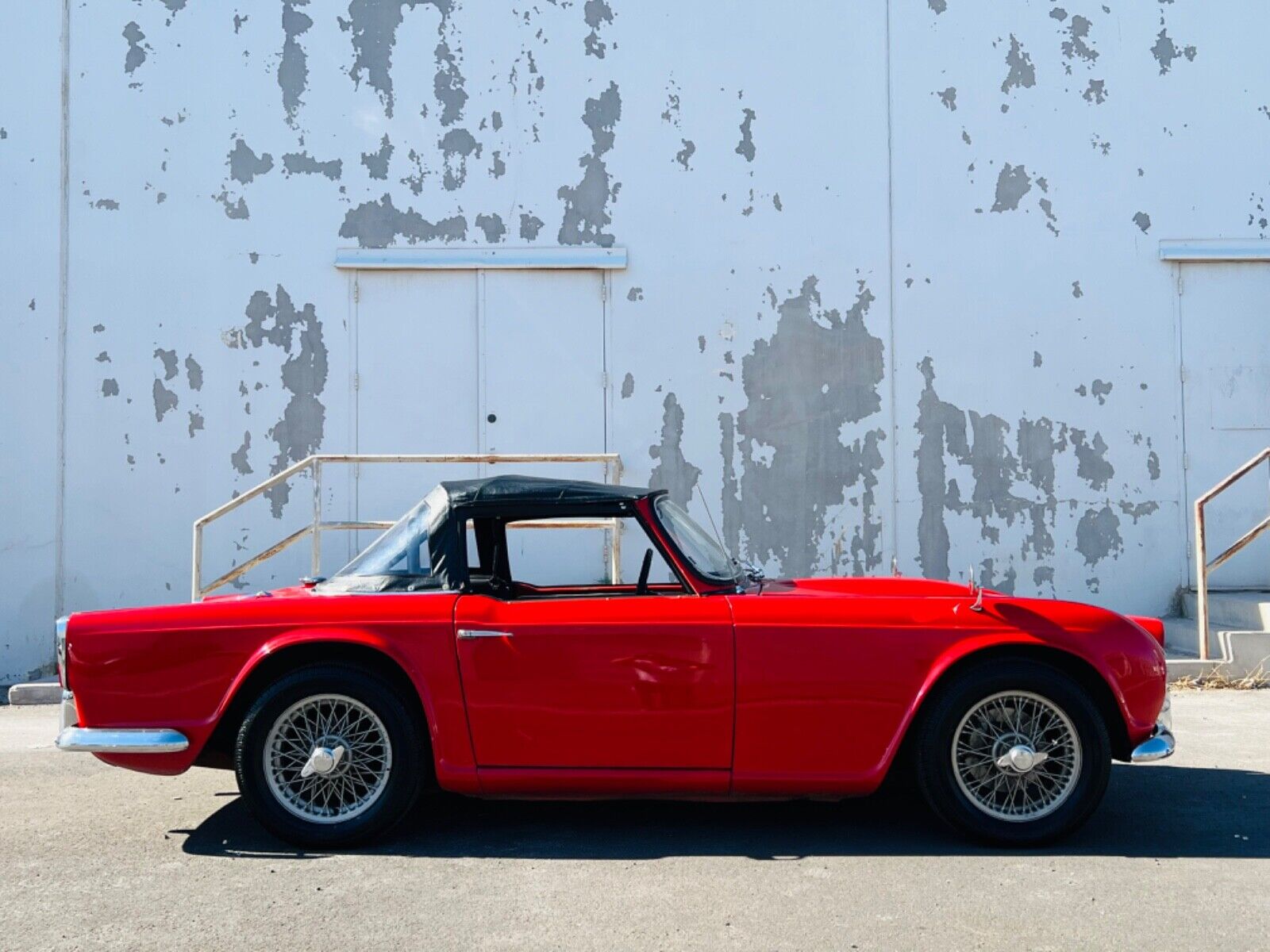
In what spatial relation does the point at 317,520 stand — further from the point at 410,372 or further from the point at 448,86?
the point at 448,86

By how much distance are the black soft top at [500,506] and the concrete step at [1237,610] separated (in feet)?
19.4

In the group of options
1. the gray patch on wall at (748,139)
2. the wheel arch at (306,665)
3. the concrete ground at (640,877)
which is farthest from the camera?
the gray patch on wall at (748,139)

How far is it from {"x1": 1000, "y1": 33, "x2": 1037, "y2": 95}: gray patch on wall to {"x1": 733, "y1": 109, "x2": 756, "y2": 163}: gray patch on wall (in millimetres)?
1773

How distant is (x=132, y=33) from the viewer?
34.5ft

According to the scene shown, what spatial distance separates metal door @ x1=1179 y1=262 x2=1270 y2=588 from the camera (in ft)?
33.9

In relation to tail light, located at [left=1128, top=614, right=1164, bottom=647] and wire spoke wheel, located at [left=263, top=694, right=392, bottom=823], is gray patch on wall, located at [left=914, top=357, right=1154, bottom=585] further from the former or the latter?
wire spoke wheel, located at [left=263, top=694, right=392, bottom=823]

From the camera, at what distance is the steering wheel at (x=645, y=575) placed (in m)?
4.59

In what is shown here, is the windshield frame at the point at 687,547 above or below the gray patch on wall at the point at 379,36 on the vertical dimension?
below

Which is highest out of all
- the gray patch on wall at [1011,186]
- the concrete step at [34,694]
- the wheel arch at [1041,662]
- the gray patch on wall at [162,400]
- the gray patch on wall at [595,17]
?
the gray patch on wall at [595,17]

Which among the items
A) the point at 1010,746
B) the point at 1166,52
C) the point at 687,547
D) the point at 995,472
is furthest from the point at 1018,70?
the point at 1010,746

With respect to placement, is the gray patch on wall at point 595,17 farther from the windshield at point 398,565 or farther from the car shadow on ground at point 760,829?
the car shadow on ground at point 760,829

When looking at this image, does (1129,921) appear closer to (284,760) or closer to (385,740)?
(385,740)

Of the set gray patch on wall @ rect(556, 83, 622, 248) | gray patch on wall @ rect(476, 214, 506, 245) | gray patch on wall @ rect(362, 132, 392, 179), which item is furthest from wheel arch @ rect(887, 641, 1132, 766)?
gray patch on wall @ rect(362, 132, 392, 179)

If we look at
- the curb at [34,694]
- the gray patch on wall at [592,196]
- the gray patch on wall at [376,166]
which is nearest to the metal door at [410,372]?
the gray patch on wall at [376,166]
